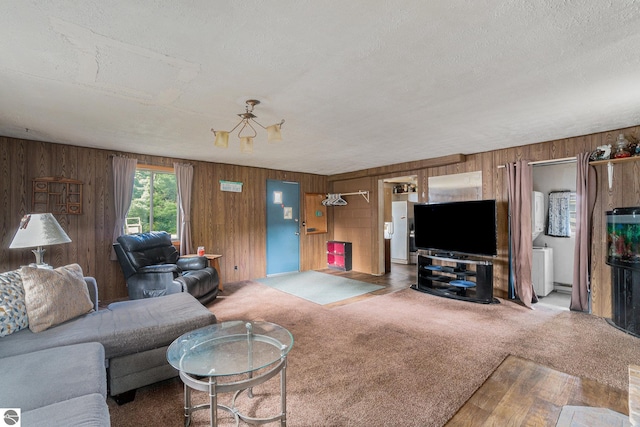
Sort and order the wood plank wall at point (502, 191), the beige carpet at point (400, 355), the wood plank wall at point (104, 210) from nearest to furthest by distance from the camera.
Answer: the beige carpet at point (400, 355) → the wood plank wall at point (502, 191) → the wood plank wall at point (104, 210)

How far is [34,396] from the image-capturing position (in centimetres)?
132

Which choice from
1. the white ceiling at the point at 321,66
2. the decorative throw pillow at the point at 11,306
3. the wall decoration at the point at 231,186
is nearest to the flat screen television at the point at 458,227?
the white ceiling at the point at 321,66

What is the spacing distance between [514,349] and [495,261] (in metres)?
2.09

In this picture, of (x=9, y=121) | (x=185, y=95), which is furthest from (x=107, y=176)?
(x=185, y=95)

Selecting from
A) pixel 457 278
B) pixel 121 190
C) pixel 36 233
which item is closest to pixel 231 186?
pixel 121 190

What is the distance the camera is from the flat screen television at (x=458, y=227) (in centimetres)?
414

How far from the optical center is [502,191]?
174 inches

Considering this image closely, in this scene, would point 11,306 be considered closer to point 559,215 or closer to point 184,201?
point 184,201

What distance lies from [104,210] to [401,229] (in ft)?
20.7

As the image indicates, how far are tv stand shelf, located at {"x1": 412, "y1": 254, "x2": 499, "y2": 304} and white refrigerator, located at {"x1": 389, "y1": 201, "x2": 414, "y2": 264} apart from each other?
95.1 inches

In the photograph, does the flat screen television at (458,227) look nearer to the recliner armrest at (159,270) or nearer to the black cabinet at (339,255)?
the black cabinet at (339,255)

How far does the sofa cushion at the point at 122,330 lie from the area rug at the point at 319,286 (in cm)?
224

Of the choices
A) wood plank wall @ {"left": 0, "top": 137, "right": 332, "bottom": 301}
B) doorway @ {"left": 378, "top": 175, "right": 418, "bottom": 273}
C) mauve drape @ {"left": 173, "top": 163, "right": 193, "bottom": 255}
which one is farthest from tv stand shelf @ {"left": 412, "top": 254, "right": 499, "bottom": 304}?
mauve drape @ {"left": 173, "top": 163, "right": 193, "bottom": 255}

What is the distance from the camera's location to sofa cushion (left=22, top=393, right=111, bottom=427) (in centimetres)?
115
